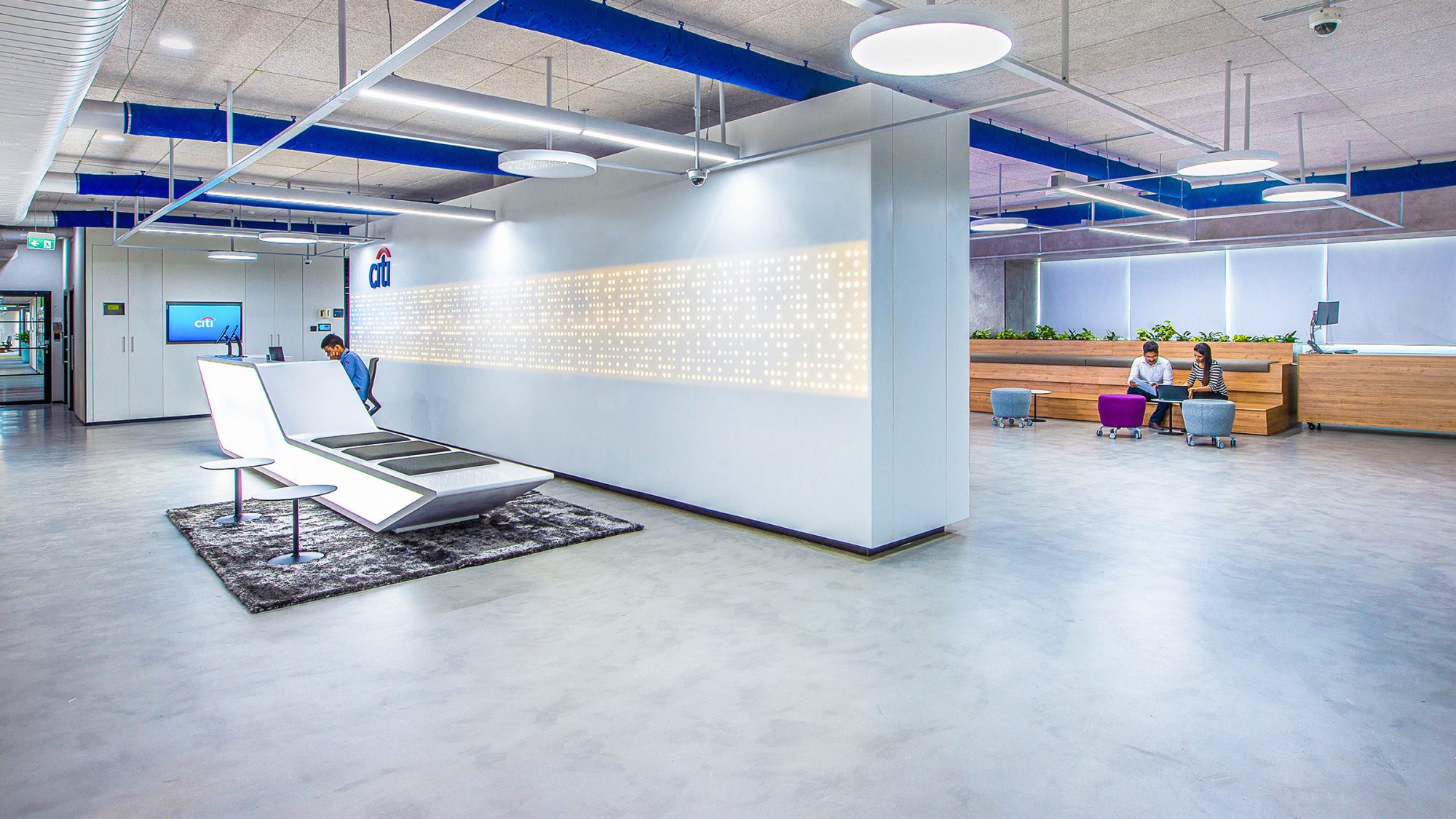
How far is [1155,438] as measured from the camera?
11016mm

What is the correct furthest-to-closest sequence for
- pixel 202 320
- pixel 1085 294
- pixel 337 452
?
1. pixel 1085 294
2. pixel 202 320
3. pixel 337 452

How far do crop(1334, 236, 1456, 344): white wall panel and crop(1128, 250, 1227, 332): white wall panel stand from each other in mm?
1783

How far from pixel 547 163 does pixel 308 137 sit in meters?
2.55

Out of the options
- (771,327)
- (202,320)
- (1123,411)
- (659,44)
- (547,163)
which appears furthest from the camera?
(202,320)

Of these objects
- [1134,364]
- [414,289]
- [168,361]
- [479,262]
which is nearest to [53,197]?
[168,361]

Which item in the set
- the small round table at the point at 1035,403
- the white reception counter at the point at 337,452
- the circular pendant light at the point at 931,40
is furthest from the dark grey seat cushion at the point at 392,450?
the small round table at the point at 1035,403

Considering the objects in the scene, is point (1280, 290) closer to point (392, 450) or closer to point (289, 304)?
point (392, 450)

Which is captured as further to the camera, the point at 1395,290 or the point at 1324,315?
the point at 1395,290

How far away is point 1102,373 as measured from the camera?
12797 mm

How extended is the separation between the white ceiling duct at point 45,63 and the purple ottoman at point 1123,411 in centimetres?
1078

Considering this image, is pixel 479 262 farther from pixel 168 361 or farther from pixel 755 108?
pixel 168 361

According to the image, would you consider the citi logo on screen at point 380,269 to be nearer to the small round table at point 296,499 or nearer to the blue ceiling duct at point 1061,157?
the small round table at point 296,499

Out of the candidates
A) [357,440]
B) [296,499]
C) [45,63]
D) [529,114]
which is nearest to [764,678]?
[296,499]

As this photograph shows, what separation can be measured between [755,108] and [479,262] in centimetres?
403
